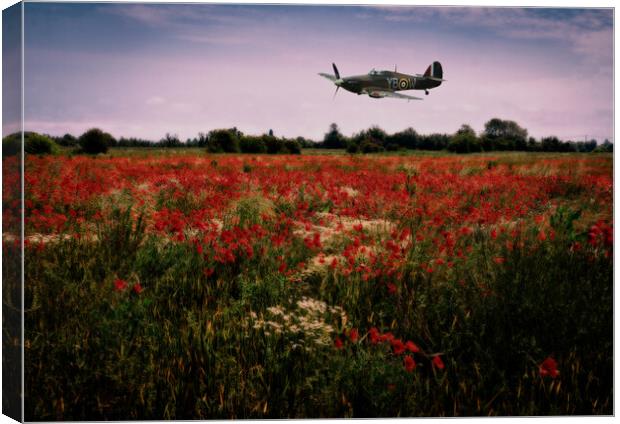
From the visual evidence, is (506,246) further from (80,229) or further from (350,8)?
(80,229)

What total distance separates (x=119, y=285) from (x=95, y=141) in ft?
3.43

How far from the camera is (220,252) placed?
406 centimetres

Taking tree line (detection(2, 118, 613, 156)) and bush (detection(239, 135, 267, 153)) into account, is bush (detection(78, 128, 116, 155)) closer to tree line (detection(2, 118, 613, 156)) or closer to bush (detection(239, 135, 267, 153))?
tree line (detection(2, 118, 613, 156))

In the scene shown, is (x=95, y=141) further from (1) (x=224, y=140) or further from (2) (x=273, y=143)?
(2) (x=273, y=143)

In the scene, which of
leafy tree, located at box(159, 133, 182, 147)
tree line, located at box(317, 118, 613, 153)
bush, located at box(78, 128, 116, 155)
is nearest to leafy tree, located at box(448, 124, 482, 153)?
tree line, located at box(317, 118, 613, 153)

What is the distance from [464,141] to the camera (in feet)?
14.0

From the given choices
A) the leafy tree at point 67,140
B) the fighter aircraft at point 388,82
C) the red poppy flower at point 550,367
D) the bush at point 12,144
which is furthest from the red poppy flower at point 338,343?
the bush at point 12,144

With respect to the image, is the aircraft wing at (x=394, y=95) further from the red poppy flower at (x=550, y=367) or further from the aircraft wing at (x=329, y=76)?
the red poppy flower at (x=550, y=367)

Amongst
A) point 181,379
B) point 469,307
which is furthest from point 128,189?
point 469,307

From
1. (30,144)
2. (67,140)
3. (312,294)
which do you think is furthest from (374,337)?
(30,144)

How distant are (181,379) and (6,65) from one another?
238 centimetres

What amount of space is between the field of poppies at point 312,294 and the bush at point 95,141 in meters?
0.14

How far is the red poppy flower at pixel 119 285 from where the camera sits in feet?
12.2

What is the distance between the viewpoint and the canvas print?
3.64m
